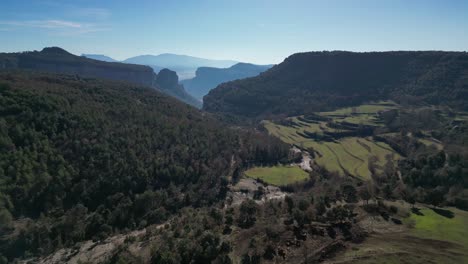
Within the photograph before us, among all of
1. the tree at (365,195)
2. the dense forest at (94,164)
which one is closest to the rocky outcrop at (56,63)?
the dense forest at (94,164)

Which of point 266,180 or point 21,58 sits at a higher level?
point 21,58

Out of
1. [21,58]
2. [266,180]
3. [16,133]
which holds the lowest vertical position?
[266,180]

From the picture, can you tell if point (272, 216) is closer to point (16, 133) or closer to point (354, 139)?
point (16, 133)

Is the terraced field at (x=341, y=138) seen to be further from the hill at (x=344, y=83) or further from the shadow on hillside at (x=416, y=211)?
the shadow on hillside at (x=416, y=211)

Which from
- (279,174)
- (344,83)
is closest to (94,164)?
(279,174)

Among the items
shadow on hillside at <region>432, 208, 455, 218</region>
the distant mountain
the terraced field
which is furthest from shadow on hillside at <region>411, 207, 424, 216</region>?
the distant mountain

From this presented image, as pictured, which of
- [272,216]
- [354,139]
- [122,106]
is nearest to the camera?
[272,216]

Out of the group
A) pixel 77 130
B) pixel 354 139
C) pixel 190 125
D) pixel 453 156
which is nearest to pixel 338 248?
pixel 453 156

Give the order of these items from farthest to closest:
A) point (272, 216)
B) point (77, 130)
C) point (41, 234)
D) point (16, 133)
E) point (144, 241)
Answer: point (77, 130), point (16, 133), point (41, 234), point (144, 241), point (272, 216)
